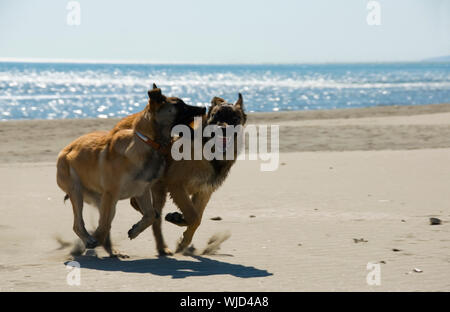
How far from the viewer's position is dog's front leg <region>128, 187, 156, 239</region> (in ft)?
25.3

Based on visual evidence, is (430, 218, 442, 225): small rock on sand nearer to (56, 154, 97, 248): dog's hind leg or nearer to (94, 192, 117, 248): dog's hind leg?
(94, 192, 117, 248): dog's hind leg

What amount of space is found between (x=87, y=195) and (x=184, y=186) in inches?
45.1

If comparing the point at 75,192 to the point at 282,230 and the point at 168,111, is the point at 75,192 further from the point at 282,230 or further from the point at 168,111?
the point at 282,230

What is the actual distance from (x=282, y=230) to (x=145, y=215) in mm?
2376

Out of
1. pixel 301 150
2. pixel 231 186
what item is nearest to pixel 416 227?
pixel 231 186

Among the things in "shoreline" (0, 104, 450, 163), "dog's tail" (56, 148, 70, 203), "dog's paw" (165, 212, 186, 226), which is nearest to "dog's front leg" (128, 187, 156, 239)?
"dog's paw" (165, 212, 186, 226)

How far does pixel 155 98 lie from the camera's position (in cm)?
746

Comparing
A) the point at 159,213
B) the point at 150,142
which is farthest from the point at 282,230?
the point at 150,142

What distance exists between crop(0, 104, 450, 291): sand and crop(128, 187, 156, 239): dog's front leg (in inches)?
13.5

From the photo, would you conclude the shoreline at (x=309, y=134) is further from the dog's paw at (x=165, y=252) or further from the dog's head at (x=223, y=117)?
the dog's head at (x=223, y=117)

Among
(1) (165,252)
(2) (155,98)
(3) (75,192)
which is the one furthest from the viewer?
(1) (165,252)

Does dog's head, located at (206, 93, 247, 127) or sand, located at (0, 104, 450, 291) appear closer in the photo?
sand, located at (0, 104, 450, 291)

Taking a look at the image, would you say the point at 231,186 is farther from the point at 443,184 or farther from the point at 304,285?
the point at 304,285

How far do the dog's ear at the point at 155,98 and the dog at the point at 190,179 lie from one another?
1.76ft
